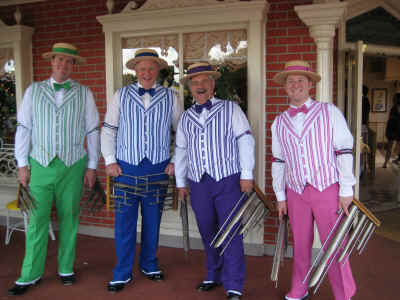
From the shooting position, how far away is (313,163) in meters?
2.69

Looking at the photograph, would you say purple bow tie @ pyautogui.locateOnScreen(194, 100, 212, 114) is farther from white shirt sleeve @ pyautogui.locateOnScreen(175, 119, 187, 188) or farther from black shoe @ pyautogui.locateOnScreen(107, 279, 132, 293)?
black shoe @ pyautogui.locateOnScreen(107, 279, 132, 293)

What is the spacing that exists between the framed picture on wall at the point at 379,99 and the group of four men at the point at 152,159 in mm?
11924

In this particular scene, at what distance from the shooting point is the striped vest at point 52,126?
127 inches

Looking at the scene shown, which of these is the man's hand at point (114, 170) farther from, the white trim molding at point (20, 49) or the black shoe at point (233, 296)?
the white trim molding at point (20, 49)

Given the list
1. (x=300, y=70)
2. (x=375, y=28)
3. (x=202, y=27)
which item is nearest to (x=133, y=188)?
(x=300, y=70)

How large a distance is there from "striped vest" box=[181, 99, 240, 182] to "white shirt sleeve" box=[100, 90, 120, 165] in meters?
0.66

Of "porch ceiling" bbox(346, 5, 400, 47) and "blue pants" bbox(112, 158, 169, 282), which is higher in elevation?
"porch ceiling" bbox(346, 5, 400, 47)

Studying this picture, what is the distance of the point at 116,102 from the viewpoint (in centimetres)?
330

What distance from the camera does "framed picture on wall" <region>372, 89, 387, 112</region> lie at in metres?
13.6

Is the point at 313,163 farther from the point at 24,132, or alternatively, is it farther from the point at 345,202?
the point at 24,132

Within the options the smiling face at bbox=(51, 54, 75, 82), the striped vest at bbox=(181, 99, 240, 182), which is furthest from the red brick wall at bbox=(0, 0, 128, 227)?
the striped vest at bbox=(181, 99, 240, 182)

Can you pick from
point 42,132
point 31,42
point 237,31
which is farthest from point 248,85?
point 31,42

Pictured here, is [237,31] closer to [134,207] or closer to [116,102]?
[116,102]

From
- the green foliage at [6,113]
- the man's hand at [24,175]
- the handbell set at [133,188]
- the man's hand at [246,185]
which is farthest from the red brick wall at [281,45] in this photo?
the green foliage at [6,113]
